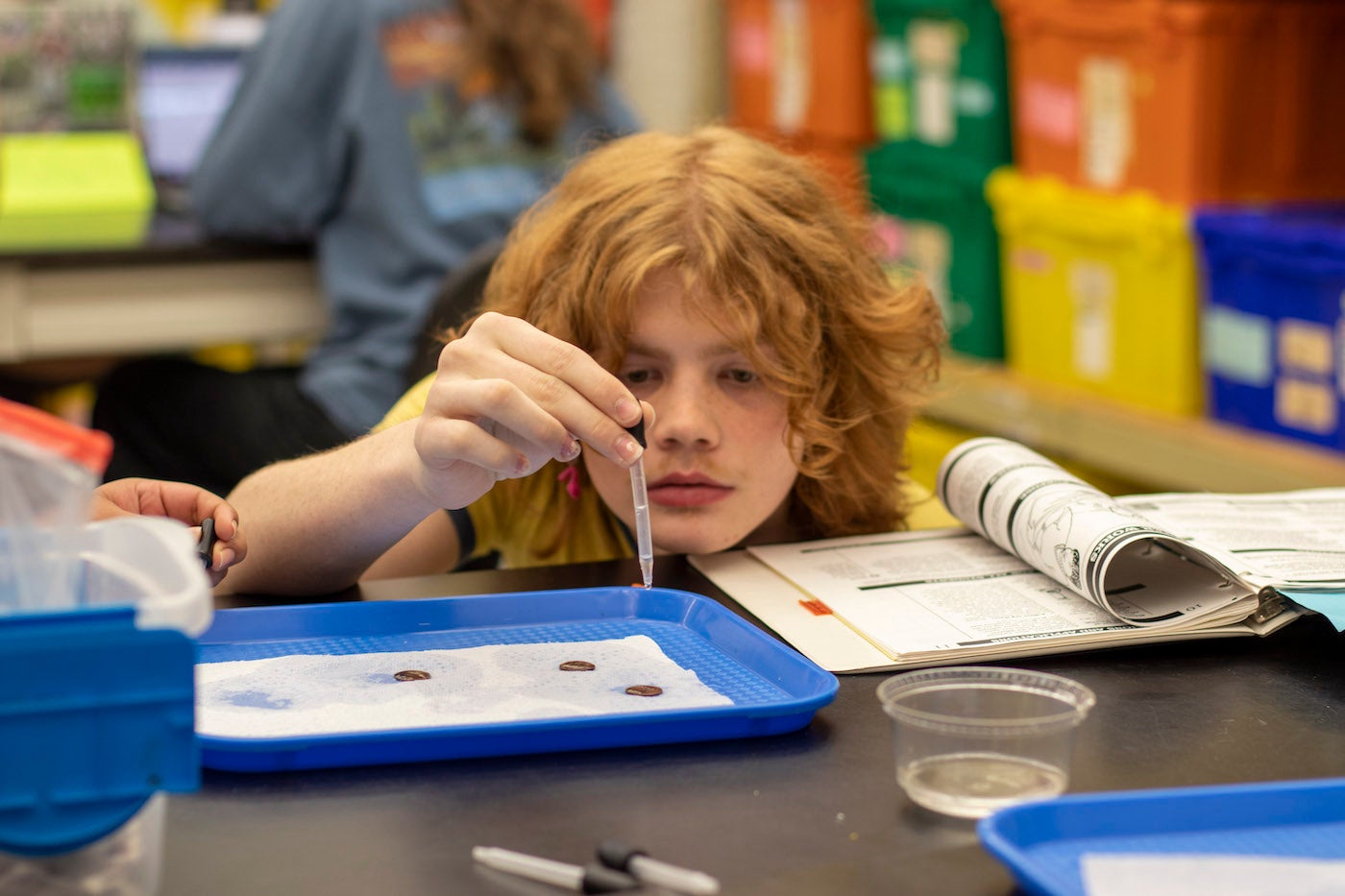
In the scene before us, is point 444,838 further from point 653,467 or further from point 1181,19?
point 1181,19

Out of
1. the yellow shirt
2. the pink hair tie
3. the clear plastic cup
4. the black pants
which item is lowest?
the black pants

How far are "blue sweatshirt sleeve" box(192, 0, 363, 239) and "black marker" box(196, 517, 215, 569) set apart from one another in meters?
1.64

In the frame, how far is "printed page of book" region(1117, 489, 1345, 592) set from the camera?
912 millimetres

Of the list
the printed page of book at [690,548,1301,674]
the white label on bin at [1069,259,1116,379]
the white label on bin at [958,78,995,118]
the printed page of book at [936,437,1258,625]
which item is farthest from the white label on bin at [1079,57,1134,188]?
the printed page of book at [690,548,1301,674]

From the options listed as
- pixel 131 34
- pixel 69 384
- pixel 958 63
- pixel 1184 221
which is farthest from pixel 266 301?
pixel 1184 221

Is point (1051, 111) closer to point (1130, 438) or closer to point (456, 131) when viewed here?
point (1130, 438)

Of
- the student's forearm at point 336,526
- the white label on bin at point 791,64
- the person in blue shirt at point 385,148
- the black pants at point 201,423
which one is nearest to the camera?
the student's forearm at point 336,526

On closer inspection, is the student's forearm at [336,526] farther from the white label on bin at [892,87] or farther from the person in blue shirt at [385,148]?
the white label on bin at [892,87]

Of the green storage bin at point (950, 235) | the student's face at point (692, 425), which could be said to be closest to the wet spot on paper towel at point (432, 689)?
the student's face at point (692, 425)

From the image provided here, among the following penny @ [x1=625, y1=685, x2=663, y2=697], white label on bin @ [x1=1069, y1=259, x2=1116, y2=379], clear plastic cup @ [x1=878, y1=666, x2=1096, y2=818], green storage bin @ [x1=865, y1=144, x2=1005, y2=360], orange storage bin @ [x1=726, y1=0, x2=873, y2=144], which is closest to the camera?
clear plastic cup @ [x1=878, y1=666, x2=1096, y2=818]

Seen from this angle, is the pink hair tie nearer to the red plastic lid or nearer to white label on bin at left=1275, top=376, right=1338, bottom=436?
the red plastic lid

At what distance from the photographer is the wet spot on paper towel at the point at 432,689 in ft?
2.34

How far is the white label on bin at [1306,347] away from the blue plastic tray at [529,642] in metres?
1.55

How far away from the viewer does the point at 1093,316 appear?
2600mm
